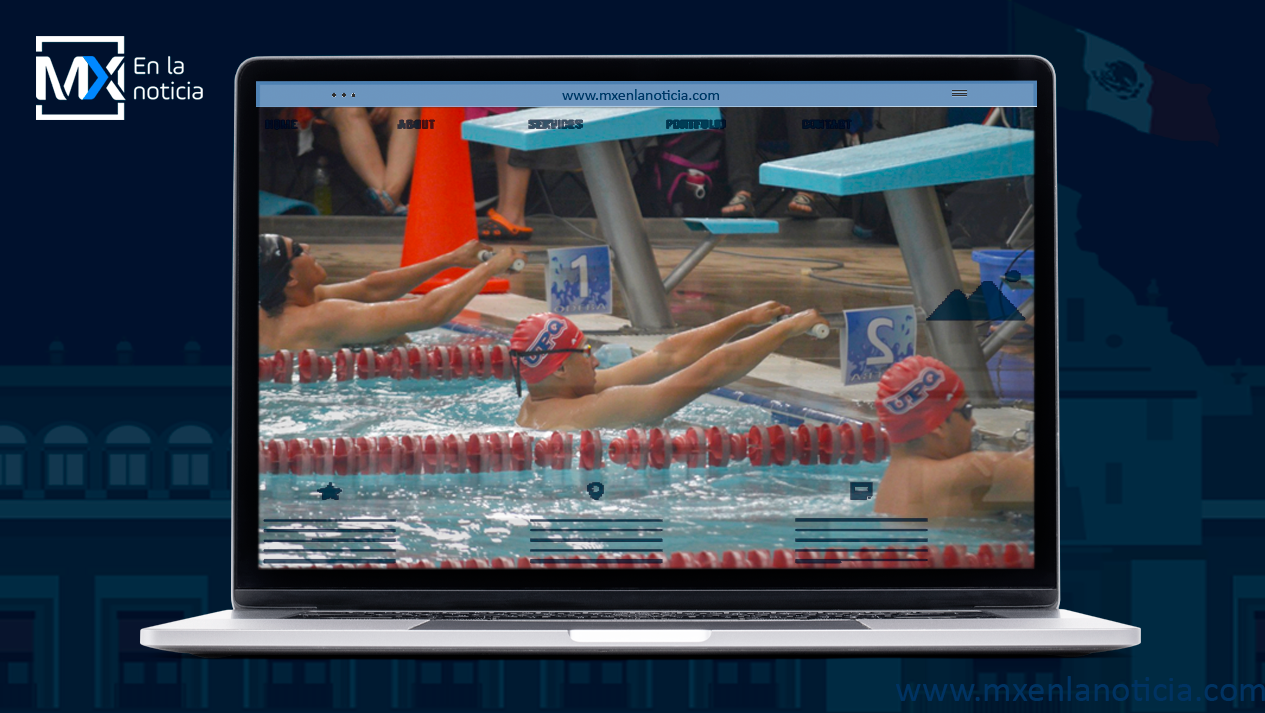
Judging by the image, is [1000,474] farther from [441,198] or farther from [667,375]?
[441,198]

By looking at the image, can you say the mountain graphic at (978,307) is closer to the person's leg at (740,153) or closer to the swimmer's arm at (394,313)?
the person's leg at (740,153)

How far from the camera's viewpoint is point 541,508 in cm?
185

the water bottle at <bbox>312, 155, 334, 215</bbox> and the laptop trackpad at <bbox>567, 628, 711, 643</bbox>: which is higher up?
the water bottle at <bbox>312, 155, 334, 215</bbox>

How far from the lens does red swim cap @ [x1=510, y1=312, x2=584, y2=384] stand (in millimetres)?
1938

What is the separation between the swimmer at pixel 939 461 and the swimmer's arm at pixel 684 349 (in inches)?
9.7

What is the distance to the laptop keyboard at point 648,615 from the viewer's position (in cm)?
179

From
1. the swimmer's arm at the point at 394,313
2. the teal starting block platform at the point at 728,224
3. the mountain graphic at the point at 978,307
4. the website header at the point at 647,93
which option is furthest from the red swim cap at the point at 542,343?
the mountain graphic at the point at 978,307

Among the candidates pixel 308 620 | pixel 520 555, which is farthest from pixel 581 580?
pixel 308 620

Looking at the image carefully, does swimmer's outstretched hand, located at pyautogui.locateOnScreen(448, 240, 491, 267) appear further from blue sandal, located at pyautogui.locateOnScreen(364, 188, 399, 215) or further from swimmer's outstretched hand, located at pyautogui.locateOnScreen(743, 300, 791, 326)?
swimmer's outstretched hand, located at pyautogui.locateOnScreen(743, 300, 791, 326)

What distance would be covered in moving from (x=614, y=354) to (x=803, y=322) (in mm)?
314

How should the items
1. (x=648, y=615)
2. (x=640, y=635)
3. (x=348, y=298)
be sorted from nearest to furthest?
(x=640, y=635), (x=648, y=615), (x=348, y=298)

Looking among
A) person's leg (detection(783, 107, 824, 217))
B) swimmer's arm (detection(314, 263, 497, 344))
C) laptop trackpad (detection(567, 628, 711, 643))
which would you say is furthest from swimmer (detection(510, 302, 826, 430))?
laptop trackpad (detection(567, 628, 711, 643))

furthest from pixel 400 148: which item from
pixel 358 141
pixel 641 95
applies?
pixel 641 95

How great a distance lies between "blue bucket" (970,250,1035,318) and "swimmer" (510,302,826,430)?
276 mm
